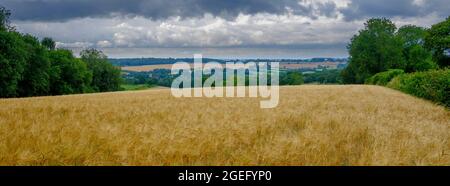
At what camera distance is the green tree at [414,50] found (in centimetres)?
7244

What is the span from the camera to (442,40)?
155 ft

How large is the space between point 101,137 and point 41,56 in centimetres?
6051

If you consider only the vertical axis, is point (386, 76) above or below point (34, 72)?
below

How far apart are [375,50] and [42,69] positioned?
57875 millimetres

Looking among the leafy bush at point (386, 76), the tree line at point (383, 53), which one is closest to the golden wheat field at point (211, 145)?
the leafy bush at point (386, 76)

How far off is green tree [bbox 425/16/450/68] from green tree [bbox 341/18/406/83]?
22424 mm

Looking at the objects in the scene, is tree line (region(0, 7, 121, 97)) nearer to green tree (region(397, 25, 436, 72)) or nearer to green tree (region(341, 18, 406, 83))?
green tree (region(341, 18, 406, 83))

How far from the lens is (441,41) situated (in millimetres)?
47531

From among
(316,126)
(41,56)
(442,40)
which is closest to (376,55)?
(442,40)

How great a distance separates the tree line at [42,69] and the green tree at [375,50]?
5193 centimetres

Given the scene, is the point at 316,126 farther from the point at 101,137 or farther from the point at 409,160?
the point at 101,137

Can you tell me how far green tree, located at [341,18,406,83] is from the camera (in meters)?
72.4

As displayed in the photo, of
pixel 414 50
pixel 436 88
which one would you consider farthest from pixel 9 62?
pixel 414 50

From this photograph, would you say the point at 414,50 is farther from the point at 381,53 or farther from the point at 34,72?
the point at 34,72
